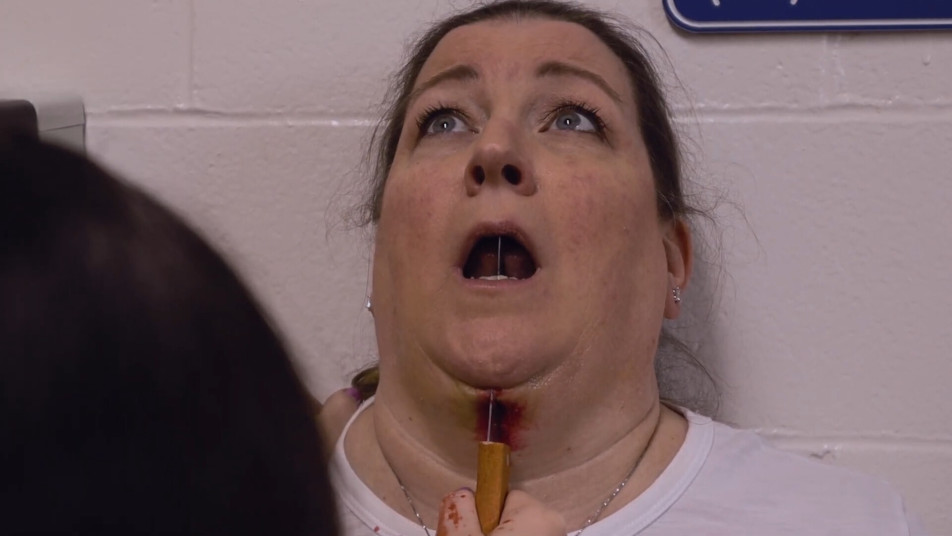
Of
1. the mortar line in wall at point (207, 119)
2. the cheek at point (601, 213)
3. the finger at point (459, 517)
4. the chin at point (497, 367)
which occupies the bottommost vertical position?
the finger at point (459, 517)

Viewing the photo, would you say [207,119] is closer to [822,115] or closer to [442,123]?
[442,123]

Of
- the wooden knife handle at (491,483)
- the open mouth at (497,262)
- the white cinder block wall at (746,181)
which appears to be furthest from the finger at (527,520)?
the white cinder block wall at (746,181)

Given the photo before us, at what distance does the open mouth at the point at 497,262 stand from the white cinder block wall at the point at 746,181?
0.34 m

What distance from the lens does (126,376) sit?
441mm

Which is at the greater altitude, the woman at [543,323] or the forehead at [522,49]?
the forehead at [522,49]

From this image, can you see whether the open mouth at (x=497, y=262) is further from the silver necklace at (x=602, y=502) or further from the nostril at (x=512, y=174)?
the silver necklace at (x=602, y=502)

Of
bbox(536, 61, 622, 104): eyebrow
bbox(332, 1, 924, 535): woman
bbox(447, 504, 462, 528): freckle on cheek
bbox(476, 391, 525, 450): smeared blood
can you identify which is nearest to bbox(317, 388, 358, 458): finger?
bbox(332, 1, 924, 535): woman

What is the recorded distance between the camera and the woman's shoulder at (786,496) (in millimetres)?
915

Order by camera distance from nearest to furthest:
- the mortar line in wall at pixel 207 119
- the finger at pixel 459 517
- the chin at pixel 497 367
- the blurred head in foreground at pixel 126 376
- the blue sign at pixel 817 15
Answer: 1. the blurred head in foreground at pixel 126 376
2. the finger at pixel 459 517
3. the chin at pixel 497 367
4. the blue sign at pixel 817 15
5. the mortar line in wall at pixel 207 119

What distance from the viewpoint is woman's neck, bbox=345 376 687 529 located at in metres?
0.91

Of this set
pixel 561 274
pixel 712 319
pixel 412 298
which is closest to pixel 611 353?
pixel 561 274

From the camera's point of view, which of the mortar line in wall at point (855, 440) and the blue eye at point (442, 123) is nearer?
the blue eye at point (442, 123)

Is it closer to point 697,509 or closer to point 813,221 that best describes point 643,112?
point 813,221

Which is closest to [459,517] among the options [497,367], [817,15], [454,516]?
[454,516]
